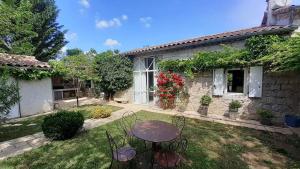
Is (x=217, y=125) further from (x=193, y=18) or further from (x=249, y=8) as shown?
(x=193, y=18)

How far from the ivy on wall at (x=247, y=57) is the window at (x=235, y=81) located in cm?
56

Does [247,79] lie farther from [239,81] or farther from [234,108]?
[234,108]

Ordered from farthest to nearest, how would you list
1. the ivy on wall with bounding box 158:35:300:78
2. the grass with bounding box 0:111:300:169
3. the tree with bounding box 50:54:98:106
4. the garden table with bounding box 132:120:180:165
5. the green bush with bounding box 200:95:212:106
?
the tree with bounding box 50:54:98:106, the green bush with bounding box 200:95:212:106, the ivy on wall with bounding box 158:35:300:78, the grass with bounding box 0:111:300:169, the garden table with bounding box 132:120:180:165

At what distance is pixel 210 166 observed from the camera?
366 centimetres

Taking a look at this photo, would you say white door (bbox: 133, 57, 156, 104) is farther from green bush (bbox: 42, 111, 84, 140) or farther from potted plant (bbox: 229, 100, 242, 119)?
green bush (bbox: 42, 111, 84, 140)

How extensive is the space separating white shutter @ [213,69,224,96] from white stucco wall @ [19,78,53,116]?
32.1 ft

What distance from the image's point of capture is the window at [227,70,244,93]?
25.2ft

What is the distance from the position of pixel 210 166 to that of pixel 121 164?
2015mm

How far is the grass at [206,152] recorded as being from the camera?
12.4 feet

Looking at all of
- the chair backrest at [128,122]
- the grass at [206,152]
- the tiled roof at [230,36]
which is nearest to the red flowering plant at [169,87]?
the tiled roof at [230,36]

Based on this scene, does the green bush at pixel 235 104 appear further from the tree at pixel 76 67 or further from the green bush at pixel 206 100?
the tree at pixel 76 67

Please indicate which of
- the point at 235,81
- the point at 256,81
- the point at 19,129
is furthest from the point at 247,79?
the point at 19,129

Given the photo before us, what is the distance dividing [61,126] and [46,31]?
19.7m

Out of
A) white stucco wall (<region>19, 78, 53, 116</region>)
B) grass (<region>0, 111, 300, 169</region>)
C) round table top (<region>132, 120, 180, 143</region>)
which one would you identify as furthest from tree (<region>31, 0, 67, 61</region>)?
round table top (<region>132, 120, 180, 143</region>)
